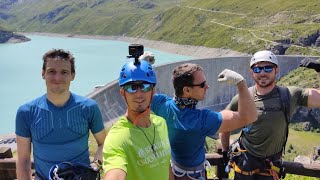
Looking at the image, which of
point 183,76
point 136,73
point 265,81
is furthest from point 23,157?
point 265,81

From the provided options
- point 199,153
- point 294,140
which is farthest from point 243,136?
point 294,140

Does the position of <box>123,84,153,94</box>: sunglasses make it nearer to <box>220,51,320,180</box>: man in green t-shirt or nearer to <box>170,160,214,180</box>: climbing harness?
<box>170,160,214,180</box>: climbing harness

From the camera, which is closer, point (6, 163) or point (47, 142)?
point (47, 142)

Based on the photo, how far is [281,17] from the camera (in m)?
105

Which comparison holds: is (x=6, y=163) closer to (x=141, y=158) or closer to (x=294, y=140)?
(x=141, y=158)

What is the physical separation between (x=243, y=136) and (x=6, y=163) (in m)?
3.47

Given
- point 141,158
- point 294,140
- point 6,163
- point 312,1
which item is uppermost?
point 312,1

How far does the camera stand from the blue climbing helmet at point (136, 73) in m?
3.48

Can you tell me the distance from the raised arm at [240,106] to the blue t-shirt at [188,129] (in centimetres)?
10

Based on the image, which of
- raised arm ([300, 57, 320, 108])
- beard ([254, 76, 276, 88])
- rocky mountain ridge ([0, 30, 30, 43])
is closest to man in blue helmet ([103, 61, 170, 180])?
beard ([254, 76, 276, 88])

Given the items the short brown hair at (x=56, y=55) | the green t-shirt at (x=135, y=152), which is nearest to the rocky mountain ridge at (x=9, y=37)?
the short brown hair at (x=56, y=55)

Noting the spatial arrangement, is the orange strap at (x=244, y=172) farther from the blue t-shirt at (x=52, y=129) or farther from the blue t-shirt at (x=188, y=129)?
the blue t-shirt at (x=52, y=129)

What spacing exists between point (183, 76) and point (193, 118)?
1.53 feet

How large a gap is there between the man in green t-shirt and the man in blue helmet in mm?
1761
